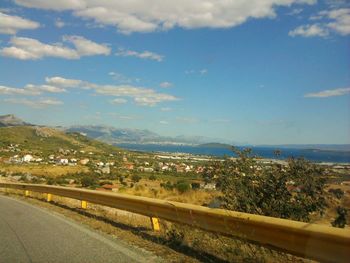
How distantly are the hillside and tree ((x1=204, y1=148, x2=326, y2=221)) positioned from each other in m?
123

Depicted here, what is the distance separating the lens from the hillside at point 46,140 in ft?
447

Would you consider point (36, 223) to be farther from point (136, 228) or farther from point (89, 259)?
point (89, 259)

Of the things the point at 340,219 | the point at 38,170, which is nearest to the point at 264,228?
the point at 340,219

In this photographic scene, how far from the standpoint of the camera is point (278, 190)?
395 inches

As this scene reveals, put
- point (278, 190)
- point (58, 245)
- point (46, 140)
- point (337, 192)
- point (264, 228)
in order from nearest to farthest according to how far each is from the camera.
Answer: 1. point (264, 228)
2. point (58, 245)
3. point (337, 192)
4. point (278, 190)
5. point (46, 140)

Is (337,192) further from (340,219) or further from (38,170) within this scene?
(38,170)

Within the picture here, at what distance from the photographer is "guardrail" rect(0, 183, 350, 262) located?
506 cm

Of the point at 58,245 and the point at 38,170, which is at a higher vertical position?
the point at 58,245

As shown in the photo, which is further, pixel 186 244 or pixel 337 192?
pixel 337 192

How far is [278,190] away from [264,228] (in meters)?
3.97

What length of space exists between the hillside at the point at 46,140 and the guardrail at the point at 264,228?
124 metres

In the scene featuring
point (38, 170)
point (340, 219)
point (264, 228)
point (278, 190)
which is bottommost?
point (38, 170)

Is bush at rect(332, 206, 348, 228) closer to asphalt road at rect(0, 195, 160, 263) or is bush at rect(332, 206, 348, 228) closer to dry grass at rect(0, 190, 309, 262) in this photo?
dry grass at rect(0, 190, 309, 262)

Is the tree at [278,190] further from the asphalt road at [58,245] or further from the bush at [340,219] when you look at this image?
the asphalt road at [58,245]
